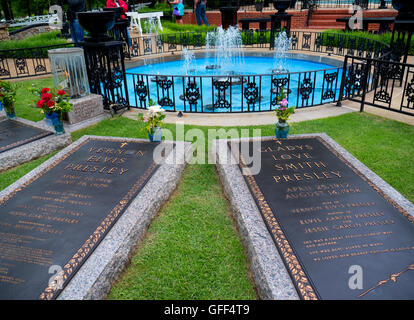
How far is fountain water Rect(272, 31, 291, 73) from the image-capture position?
15.6m

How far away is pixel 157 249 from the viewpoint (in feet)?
13.1

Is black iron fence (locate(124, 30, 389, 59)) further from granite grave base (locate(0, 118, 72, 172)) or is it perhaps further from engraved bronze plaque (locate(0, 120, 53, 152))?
granite grave base (locate(0, 118, 72, 172))

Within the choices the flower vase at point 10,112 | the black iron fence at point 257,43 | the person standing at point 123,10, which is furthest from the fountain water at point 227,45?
the flower vase at point 10,112

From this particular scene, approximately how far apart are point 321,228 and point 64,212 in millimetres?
3054

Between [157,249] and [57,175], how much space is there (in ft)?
6.81

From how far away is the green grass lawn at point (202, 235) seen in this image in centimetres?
346

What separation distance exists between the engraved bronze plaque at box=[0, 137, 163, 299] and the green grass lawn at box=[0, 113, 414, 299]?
57 cm

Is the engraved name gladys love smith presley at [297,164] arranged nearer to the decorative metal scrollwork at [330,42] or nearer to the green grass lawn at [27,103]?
the green grass lawn at [27,103]

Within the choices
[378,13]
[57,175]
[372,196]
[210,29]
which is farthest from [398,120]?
[378,13]

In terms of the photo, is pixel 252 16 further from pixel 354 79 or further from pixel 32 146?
pixel 32 146

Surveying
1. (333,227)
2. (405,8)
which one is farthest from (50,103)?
(405,8)

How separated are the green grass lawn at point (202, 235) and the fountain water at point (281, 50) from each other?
9067mm

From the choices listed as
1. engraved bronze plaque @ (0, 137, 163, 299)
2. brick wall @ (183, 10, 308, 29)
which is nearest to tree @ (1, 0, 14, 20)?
brick wall @ (183, 10, 308, 29)
